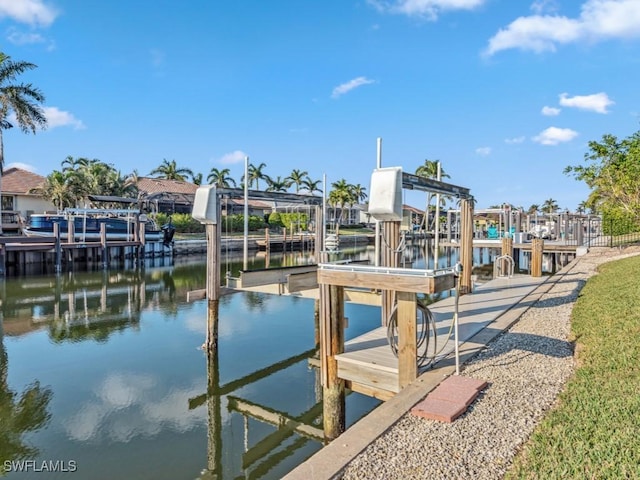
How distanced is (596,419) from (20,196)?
42.5 m

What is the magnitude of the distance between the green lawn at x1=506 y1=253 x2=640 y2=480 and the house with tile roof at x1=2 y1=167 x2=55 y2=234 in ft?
126

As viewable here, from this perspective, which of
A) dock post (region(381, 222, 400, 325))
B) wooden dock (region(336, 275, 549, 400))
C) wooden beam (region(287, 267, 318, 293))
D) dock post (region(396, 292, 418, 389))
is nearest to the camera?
dock post (region(396, 292, 418, 389))

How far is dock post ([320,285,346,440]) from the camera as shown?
5.47 metres

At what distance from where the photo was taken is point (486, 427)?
3.78 meters

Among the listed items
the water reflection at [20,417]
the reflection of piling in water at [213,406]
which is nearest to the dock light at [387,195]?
the reflection of piling in water at [213,406]

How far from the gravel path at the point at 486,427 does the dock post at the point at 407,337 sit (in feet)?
2.55

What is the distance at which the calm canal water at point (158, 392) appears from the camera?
5410 mm

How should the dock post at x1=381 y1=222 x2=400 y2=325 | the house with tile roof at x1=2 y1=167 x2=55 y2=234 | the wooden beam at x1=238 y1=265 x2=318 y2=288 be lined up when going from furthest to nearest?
the house with tile roof at x1=2 y1=167 x2=55 y2=234 → the wooden beam at x1=238 y1=265 x2=318 y2=288 → the dock post at x1=381 y1=222 x2=400 y2=325

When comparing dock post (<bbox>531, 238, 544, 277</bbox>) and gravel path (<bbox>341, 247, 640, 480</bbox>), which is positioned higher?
dock post (<bbox>531, 238, 544, 277</bbox>)

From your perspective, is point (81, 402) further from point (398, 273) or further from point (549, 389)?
point (549, 389)

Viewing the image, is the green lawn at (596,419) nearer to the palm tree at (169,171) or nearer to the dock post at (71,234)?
the dock post at (71,234)

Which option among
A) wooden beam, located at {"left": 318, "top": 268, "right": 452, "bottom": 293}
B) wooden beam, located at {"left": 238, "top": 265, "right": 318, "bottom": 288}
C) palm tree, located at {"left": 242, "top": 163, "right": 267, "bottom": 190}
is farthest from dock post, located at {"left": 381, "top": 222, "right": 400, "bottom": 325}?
palm tree, located at {"left": 242, "top": 163, "right": 267, "bottom": 190}

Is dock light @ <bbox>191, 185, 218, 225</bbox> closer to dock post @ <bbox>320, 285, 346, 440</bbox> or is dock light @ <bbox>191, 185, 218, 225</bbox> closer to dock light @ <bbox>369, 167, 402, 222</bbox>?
dock post @ <bbox>320, 285, 346, 440</bbox>

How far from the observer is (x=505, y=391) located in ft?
15.0
